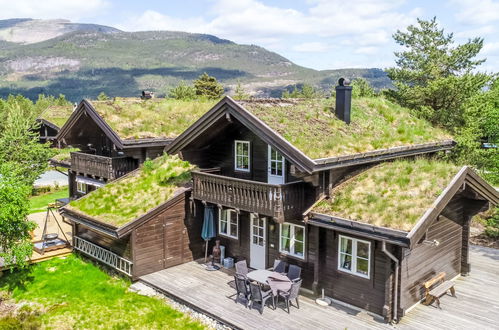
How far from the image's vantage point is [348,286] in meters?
13.5

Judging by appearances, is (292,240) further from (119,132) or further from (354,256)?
(119,132)

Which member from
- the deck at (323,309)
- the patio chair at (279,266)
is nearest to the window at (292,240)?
the patio chair at (279,266)

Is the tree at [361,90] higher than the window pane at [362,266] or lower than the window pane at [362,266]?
higher

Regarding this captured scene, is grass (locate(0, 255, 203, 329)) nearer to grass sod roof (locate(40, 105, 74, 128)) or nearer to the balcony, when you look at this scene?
the balcony

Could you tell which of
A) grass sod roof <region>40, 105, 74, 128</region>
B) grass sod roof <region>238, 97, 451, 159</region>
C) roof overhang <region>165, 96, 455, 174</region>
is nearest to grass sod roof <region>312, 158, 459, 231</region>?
roof overhang <region>165, 96, 455, 174</region>

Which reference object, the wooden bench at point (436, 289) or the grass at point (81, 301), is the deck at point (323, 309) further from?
the grass at point (81, 301)

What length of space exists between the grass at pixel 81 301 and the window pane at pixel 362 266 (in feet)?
16.8

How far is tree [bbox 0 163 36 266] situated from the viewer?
15.2m

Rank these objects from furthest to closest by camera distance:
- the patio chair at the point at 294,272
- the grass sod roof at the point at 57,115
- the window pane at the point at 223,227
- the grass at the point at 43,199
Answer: the grass sod roof at the point at 57,115
the grass at the point at 43,199
the window pane at the point at 223,227
the patio chair at the point at 294,272

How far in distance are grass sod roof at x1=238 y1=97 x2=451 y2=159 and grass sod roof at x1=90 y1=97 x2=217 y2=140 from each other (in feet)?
23.0

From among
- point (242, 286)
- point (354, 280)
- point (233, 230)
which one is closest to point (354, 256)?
point (354, 280)

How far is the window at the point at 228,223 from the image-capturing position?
1735 centimetres

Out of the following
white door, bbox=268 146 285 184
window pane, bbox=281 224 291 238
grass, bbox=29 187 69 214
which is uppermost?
white door, bbox=268 146 285 184

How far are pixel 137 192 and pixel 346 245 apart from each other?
9.29m
